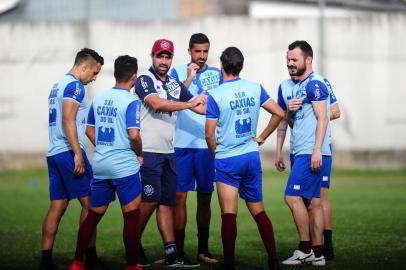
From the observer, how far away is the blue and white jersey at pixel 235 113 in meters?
10.0

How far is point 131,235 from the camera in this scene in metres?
9.82

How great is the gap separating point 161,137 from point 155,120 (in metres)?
0.21

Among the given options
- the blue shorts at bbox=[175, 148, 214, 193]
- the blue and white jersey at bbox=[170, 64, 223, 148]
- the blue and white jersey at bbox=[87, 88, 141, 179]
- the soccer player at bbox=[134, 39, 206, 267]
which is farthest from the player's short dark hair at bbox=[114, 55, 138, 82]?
the blue shorts at bbox=[175, 148, 214, 193]

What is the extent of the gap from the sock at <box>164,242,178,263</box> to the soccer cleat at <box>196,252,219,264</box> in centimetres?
56

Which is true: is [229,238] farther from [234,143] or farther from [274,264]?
[234,143]

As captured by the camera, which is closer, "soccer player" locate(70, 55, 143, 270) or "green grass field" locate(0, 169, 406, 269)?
"soccer player" locate(70, 55, 143, 270)

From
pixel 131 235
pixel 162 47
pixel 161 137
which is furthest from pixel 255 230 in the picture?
pixel 131 235

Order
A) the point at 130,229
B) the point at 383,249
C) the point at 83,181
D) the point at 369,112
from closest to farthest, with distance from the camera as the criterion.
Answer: the point at 130,229, the point at 83,181, the point at 383,249, the point at 369,112

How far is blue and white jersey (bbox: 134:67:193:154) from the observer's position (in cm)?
1057

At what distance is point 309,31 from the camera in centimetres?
2392

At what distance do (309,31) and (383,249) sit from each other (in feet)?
42.3

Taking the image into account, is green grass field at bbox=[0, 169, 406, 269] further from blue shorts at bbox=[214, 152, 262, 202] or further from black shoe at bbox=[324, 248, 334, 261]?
blue shorts at bbox=[214, 152, 262, 202]

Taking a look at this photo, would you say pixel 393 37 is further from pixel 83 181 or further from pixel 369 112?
pixel 83 181

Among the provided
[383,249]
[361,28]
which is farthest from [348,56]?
[383,249]
